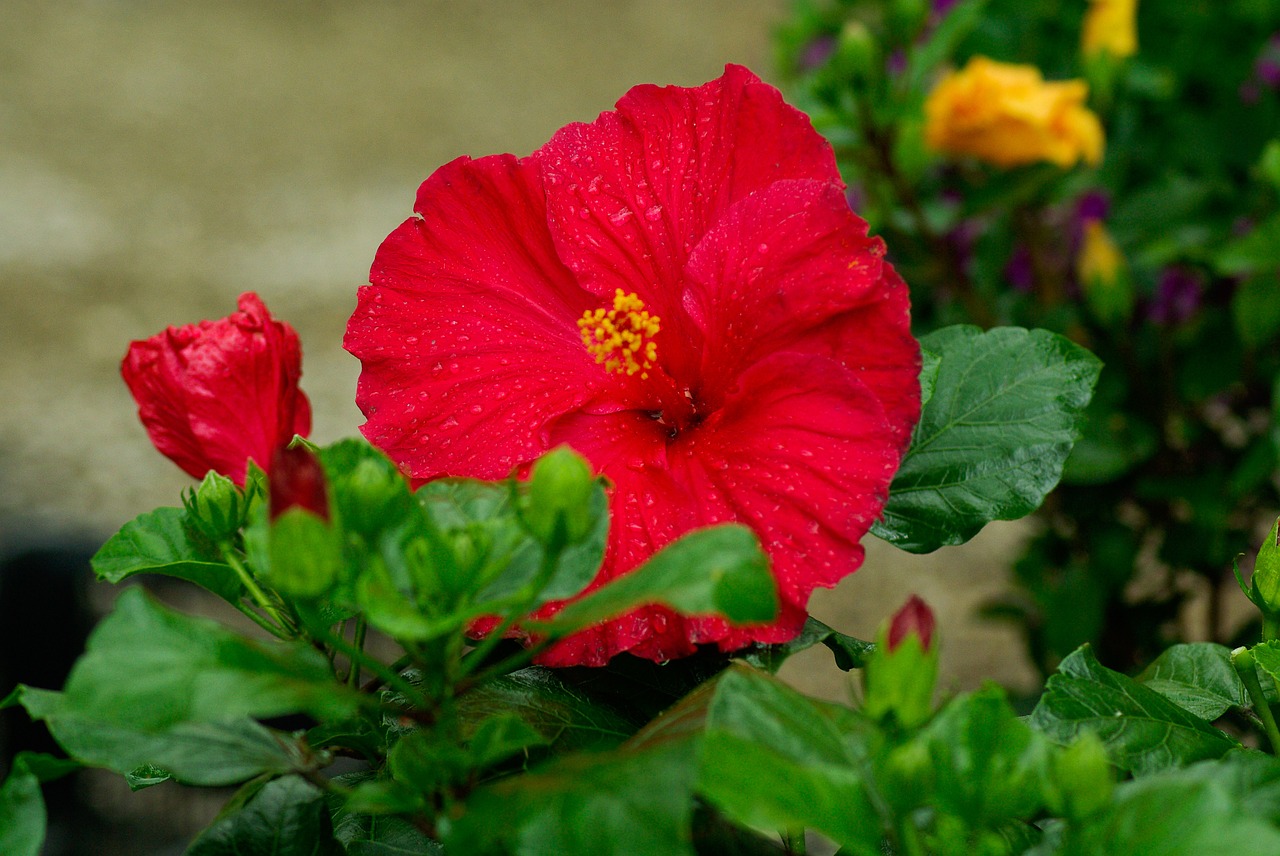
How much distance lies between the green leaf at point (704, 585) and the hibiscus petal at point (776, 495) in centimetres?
10

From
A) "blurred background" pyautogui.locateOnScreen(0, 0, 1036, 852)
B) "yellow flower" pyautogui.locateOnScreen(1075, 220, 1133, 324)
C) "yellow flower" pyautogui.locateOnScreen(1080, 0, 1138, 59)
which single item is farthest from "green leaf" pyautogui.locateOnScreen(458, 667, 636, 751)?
"blurred background" pyautogui.locateOnScreen(0, 0, 1036, 852)

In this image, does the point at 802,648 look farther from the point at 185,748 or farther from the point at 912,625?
the point at 185,748

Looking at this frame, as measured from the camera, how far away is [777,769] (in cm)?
41

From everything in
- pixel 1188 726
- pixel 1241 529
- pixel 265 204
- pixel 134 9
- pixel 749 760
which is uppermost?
pixel 134 9

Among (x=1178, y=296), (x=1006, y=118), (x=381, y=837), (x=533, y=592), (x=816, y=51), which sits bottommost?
(x=1178, y=296)

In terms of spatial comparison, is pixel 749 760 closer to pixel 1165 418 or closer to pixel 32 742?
pixel 1165 418

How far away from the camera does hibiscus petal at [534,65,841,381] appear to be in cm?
60

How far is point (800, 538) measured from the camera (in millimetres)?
529

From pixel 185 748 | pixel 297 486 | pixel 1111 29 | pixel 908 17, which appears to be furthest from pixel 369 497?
pixel 1111 29

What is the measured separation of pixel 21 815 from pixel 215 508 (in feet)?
0.50

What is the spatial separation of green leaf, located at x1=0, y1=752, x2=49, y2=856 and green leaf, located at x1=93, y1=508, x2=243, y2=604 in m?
0.12

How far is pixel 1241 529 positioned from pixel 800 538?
4.05 feet

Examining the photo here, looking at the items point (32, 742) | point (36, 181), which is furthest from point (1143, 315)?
point (36, 181)

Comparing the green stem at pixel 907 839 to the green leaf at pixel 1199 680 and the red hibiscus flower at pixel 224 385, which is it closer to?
the green leaf at pixel 1199 680
